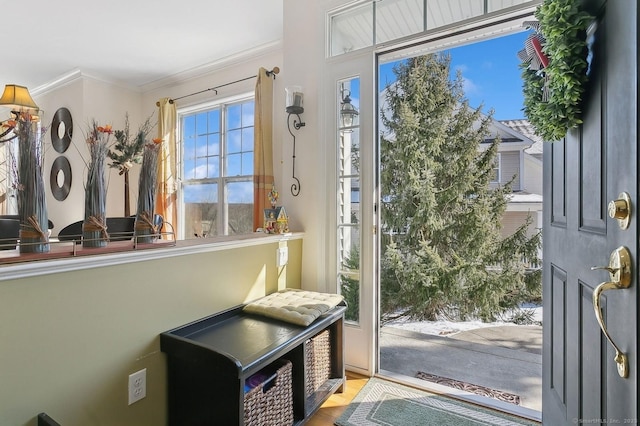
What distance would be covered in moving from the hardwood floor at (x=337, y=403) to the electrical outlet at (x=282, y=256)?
85 centimetres

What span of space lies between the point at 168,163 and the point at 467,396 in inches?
141

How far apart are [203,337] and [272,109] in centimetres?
213

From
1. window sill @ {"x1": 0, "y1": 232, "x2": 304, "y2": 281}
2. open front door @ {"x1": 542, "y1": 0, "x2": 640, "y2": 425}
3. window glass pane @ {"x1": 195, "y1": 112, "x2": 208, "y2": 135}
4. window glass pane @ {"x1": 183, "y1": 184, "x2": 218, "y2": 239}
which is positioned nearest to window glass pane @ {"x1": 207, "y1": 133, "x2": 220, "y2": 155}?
window glass pane @ {"x1": 195, "y1": 112, "x2": 208, "y2": 135}

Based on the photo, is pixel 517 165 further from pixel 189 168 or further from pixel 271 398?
pixel 189 168

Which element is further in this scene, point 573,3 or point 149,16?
point 149,16

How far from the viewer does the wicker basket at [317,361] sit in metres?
1.71

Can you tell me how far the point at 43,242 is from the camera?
1.15 m

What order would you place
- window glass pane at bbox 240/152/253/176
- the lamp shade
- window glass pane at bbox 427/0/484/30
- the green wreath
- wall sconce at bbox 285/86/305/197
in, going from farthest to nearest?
1. window glass pane at bbox 240/152/253/176
2. the lamp shade
3. wall sconce at bbox 285/86/305/197
4. window glass pane at bbox 427/0/484/30
5. the green wreath

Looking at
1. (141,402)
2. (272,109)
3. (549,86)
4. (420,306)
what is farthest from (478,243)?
(141,402)

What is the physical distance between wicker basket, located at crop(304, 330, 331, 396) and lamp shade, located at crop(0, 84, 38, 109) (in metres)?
2.63

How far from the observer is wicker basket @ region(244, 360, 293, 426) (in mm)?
1332

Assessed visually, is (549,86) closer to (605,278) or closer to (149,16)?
(605,278)

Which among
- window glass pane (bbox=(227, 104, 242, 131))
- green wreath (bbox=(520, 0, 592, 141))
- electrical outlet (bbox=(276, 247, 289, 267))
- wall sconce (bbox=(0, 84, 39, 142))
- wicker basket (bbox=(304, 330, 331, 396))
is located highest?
window glass pane (bbox=(227, 104, 242, 131))

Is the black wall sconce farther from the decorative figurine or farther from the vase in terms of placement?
the vase
